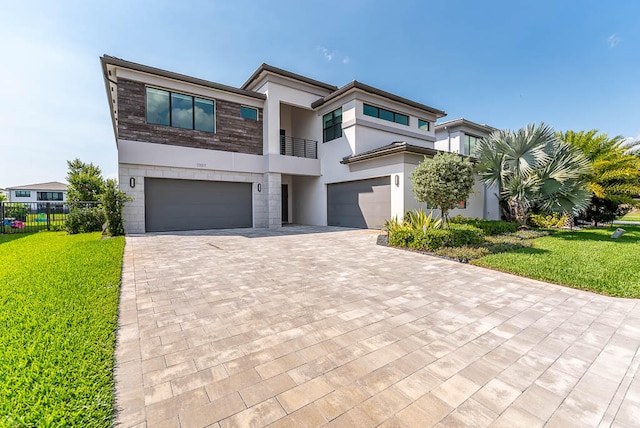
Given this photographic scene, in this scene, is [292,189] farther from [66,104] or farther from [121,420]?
[121,420]

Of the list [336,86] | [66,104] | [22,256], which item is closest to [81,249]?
[22,256]

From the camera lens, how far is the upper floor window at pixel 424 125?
55.6 ft

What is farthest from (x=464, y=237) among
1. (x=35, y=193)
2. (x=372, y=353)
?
(x=35, y=193)

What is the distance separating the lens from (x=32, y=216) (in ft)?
46.0

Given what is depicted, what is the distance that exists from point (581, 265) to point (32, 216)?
22814 mm

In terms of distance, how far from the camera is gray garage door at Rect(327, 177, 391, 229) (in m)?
12.7

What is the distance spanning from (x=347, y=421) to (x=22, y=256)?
9666mm

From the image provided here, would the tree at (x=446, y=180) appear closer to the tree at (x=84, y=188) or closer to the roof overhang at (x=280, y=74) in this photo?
the roof overhang at (x=280, y=74)

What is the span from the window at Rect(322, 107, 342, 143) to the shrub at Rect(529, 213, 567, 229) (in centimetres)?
1092

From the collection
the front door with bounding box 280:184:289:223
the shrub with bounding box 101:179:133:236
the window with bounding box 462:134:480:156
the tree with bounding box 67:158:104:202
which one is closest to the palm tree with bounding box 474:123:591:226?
the window with bounding box 462:134:480:156

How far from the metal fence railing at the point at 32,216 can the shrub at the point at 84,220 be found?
2.32ft

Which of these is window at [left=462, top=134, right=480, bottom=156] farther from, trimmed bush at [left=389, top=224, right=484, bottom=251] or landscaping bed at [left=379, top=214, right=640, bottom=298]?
trimmed bush at [left=389, top=224, right=484, bottom=251]

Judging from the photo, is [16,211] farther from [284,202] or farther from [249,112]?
[284,202]

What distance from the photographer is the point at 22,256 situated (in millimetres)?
7000
